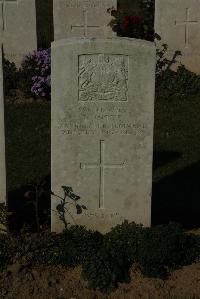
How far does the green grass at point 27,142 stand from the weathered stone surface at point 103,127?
180cm

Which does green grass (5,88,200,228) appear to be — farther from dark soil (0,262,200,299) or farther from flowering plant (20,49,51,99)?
dark soil (0,262,200,299)

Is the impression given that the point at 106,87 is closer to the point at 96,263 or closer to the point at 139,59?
the point at 139,59

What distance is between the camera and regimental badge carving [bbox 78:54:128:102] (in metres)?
5.90

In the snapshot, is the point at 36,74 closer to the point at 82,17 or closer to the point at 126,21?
the point at 82,17

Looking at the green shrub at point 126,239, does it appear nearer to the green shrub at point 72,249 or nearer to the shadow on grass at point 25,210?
the green shrub at point 72,249

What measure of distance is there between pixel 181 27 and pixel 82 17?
218 centimetres

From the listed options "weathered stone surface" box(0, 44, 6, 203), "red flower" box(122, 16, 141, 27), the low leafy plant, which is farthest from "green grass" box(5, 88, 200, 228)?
"red flower" box(122, 16, 141, 27)

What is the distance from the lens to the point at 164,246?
5750 mm

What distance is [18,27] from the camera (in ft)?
41.7

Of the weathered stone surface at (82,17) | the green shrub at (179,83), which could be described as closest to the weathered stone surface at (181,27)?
the green shrub at (179,83)

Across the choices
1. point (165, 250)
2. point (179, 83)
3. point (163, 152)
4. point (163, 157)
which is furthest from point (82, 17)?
point (165, 250)

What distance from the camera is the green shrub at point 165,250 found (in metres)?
5.73

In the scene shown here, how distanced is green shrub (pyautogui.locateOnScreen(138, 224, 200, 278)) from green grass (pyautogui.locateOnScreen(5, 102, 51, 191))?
2475 millimetres

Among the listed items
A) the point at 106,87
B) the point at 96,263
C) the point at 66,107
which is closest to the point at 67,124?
the point at 66,107
